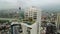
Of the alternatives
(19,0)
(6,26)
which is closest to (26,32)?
(6,26)

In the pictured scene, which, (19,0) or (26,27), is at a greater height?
(19,0)

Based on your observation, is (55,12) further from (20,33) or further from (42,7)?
(20,33)

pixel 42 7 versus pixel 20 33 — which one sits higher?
pixel 42 7

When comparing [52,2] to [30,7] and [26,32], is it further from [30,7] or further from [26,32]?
[26,32]

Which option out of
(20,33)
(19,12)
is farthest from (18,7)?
(20,33)

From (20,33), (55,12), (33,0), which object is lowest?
(20,33)
